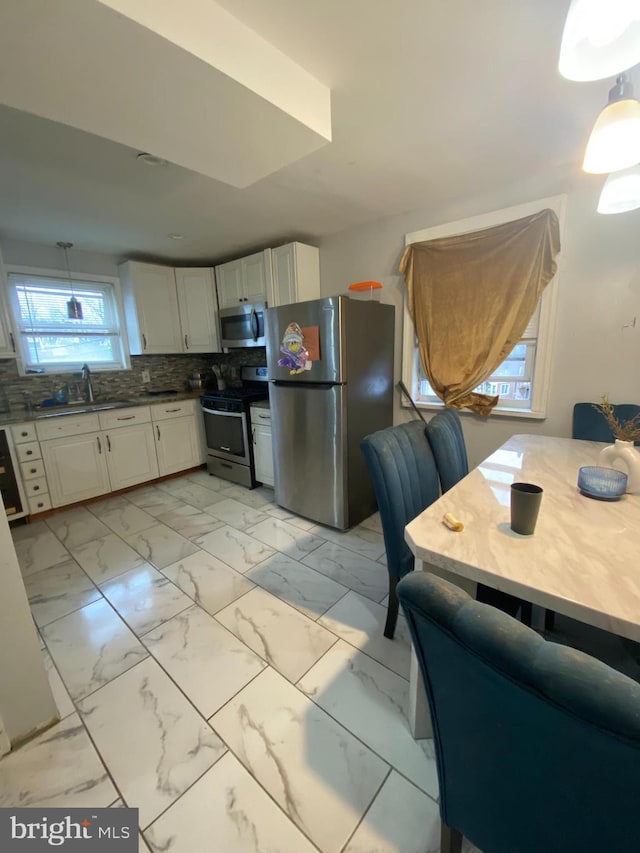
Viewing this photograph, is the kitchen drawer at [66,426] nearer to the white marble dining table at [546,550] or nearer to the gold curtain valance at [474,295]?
the gold curtain valance at [474,295]

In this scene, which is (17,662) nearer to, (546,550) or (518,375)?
(546,550)

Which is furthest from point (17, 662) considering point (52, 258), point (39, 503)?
point (52, 258)

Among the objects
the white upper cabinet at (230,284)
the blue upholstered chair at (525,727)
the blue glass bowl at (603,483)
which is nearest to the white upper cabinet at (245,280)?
the white upper cabinet at (230,284)

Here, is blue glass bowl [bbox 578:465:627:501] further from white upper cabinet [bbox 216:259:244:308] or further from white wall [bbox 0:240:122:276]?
white wall [bbox 0:240:122:276]

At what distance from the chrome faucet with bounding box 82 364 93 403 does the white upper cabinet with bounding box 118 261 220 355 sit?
47 centimetres

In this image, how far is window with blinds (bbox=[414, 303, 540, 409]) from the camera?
91.0 inches

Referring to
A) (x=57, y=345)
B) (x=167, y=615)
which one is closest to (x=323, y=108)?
(x=167, y=615)

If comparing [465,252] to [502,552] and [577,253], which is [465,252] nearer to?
[577,253]

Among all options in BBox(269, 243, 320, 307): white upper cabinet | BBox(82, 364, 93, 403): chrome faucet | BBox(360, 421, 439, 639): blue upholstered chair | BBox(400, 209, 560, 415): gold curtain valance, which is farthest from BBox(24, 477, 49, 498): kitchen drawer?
BBox(400, 209, 560, 415): gold curtain valance

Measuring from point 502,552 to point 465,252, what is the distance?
222 cm

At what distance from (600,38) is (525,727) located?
1334 mm

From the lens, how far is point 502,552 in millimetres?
855

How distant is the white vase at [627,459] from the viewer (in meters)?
1.19

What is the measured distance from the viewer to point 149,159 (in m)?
1.77
